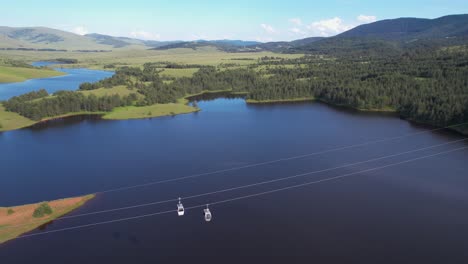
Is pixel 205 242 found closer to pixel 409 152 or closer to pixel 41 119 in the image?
pixel 409 152

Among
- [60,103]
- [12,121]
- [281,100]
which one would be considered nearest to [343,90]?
[281,100]

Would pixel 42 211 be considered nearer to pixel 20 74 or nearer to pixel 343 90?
pixel 343 90

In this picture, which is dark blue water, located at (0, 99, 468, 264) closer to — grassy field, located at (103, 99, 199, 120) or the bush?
the bush

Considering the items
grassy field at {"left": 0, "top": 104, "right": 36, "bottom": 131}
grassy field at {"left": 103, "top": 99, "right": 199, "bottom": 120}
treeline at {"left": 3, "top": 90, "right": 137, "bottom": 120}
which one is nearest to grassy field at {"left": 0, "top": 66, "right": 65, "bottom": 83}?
treeline at {"left": 3, "top": 90, "right": 137, "bottom": 120}

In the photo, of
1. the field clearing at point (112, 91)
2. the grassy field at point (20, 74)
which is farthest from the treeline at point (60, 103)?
the grassy field at point (20, 74)

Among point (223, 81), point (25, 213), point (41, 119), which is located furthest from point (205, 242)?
point (223, 81)
